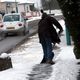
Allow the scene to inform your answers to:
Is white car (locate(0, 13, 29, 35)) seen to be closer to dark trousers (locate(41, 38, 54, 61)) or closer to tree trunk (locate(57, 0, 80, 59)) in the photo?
dark trousers (locate(41, 38, 54, 61))

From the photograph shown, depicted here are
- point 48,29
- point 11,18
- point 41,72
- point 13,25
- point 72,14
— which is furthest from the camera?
point 11,18

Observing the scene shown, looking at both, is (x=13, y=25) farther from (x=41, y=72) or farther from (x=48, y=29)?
(x=41, y=72)

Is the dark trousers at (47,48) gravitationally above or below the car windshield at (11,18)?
above

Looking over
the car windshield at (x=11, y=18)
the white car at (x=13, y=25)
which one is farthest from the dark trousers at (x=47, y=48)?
the car windshield at (x=11, y=18)

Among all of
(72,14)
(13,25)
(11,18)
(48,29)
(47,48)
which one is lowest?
(13,25)

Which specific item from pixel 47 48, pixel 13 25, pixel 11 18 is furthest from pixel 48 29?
pixel 11 18

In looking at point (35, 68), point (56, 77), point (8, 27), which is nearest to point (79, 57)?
point (35, 68)

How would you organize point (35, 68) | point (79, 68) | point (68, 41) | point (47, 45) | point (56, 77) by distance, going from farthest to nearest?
1. point (68, 41)
2. point (47, 45)
3. point (35, 68)
4. point (79, 68)
5. point (56, 77)

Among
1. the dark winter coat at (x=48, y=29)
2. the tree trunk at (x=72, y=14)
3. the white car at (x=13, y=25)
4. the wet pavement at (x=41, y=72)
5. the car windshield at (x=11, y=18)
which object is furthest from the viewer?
the car windshield at (x=11, y=18)

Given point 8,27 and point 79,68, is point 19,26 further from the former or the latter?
point 79,68

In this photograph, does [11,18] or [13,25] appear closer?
[13,25]

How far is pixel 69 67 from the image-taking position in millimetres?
10500

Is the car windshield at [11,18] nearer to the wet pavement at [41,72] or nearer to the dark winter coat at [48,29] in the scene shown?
the dark winter coat at [48,29]

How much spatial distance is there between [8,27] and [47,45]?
17799mm
